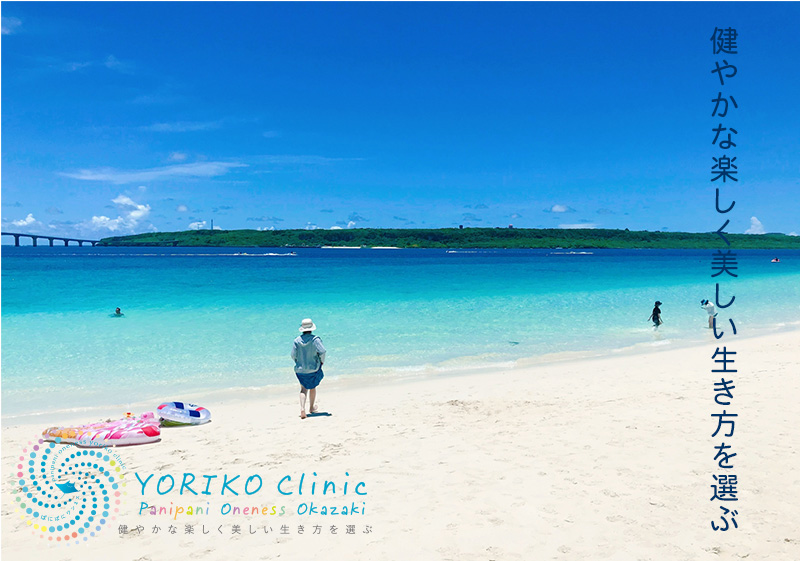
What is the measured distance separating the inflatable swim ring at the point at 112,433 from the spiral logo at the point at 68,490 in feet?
0.53

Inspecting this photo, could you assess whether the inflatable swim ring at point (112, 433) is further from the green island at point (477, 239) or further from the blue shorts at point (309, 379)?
the green island at point (477, 239)

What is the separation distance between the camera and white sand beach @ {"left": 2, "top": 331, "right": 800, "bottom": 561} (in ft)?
15.3

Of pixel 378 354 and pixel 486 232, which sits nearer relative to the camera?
pixel 378 354

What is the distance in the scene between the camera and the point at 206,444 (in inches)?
288

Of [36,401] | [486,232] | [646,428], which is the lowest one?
[36,401]

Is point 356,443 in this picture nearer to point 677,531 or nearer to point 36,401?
point 677,531

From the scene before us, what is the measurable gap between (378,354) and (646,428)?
8.49 metres

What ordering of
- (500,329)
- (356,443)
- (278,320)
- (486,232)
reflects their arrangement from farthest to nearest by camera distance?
(486,232), (278,320), (500,329), (356,443)

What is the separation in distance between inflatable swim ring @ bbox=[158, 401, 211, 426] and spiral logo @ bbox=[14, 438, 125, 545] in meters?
1.21

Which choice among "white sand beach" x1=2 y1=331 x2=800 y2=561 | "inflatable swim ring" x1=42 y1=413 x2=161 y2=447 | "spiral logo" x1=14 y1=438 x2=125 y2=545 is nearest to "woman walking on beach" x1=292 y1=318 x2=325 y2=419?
"white sand beach" x1=2 y1=331 x2=800 y2=561

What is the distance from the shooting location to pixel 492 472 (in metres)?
6.08

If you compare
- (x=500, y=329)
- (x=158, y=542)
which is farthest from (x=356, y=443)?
(x=500, y=329)

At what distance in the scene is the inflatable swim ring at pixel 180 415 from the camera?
26.9 ft

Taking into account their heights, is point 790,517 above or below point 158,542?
above
